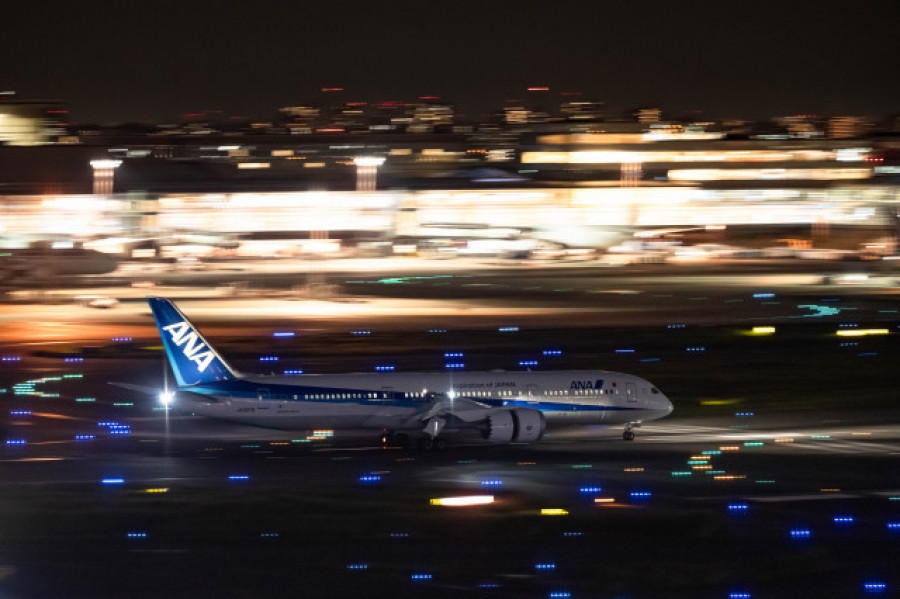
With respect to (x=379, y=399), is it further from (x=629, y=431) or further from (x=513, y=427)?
(x=629, y=431)

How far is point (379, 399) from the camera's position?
1516 inches

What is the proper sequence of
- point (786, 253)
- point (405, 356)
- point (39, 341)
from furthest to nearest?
point (786, 253) < point (39, 341) < point (405, 356)

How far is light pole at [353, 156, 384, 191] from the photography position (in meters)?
178

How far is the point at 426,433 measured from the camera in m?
38.4

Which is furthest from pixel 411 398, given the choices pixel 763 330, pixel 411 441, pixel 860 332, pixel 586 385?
pixel 860 332

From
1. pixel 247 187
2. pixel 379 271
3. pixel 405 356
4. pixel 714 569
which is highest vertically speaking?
pixel 247 187

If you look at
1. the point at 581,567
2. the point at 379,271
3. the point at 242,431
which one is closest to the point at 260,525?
the point at 581,567

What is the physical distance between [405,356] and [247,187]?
111098 mm

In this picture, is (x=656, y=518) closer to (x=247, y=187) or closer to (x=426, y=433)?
(x=426, y=433)

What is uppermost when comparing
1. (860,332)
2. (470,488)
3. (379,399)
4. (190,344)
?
(860,332)

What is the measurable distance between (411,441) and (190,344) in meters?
7.66

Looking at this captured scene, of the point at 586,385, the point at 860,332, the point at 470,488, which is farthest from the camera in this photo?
the point at 860,332

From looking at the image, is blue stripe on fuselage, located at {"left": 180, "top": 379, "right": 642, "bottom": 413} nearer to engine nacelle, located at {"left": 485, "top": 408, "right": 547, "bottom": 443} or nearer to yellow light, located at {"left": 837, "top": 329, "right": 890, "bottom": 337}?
engine nacelle, located at {"left": 485, "top": 408, "right": 547, "bottom": 443}

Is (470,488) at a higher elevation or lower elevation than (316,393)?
lower
